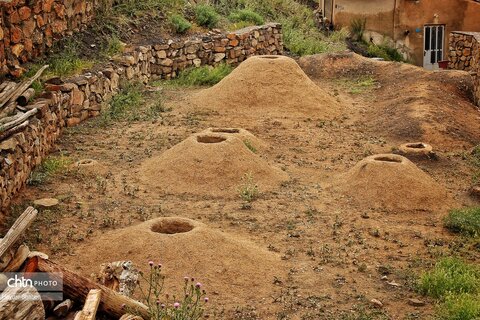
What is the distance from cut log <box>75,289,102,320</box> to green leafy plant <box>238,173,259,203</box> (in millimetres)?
4083

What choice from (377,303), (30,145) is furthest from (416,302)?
(30,145)

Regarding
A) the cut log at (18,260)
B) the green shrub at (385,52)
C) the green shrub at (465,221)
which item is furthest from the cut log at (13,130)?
the green shrub at (385,52)

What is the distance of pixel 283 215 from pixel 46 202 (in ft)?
8.69

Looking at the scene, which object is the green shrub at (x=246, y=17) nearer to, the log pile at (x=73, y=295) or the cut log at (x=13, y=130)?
the cut log at (x=13, y=130)

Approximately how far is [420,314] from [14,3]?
24.3 ft

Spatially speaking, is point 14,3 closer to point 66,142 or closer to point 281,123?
point 66,142

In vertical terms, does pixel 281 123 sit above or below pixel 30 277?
below

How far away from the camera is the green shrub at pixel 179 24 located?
647 inches

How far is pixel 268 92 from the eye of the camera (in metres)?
13.8

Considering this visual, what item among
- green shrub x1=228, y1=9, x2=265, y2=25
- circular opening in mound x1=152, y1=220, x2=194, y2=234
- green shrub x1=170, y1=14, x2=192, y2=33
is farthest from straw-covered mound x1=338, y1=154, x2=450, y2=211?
green shrub x1=228, y1=9, x2=265, y2=25

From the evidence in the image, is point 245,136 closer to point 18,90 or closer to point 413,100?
point 18,90

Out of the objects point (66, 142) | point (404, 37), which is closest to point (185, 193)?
point (66, 142)

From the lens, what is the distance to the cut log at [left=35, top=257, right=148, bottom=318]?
539cm

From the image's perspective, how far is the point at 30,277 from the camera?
5402mm
